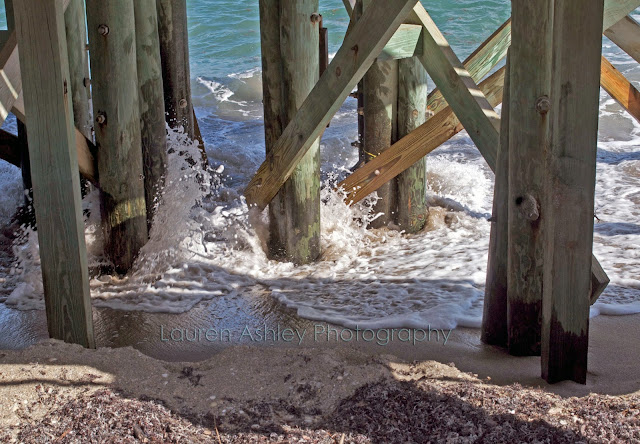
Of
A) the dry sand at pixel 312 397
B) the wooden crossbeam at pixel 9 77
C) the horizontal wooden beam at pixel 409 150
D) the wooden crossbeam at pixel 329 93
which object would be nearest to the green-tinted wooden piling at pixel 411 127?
the horizontal wooden beam at pixel 409 150

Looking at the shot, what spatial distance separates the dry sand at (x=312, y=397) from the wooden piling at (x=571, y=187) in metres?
0.19

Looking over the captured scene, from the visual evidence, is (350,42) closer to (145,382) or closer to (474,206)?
(145,382)

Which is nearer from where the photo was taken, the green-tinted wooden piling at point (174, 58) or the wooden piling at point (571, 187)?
the wooden piling at point (571, 187)

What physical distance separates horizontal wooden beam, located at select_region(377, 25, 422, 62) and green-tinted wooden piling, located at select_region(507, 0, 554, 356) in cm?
169

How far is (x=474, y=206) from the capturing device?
21.2 feet

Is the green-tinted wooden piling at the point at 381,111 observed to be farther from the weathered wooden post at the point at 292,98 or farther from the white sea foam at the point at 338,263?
the weathered wooden post at the point at 292,98

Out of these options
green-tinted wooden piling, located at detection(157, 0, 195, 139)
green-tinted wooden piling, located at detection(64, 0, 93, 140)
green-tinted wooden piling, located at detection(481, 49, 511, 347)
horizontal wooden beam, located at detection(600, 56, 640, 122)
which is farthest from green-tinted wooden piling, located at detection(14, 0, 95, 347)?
horizontal wooden beam, located at detection(600, 56, 640, 122)

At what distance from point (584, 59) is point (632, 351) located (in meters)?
1.52

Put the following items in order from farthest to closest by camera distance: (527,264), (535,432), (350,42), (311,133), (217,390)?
(311,133) → (350,42) → (527,264) → (217,390) → (535,432)

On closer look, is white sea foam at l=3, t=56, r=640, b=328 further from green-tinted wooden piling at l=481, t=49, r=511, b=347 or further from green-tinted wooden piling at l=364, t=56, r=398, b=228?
green-tinted wooden piling at l=481, t=49, r=511, b=347

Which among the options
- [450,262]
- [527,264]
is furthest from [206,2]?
[527,264]

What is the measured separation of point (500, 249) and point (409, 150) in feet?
6.88

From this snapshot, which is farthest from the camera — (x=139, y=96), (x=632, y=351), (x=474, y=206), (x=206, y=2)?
(x=206, y=2)

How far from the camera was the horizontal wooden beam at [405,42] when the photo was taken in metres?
4.55
